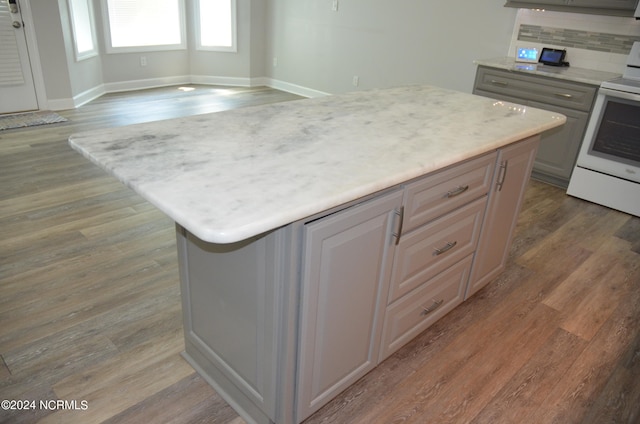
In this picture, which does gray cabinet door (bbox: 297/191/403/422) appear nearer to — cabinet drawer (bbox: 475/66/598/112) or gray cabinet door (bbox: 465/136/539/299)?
gray cabinet door (bbox: 465/136/539/299)

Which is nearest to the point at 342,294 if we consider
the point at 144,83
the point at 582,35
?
the point at 582,35

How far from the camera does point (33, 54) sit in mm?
4945

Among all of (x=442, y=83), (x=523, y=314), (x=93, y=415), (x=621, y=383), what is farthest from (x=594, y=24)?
(x=93, y=415)

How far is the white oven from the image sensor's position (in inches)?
133

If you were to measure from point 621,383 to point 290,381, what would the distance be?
4.76ft

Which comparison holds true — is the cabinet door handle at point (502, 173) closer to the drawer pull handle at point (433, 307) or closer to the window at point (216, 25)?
the drawer pull handle at point (433, 307)

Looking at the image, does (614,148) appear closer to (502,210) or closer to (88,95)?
(502,210)

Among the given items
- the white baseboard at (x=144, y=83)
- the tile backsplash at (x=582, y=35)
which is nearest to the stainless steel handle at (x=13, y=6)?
the white baseboard at (x=144, y=83)

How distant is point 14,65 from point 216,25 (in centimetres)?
269

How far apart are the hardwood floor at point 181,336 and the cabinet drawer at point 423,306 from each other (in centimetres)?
12

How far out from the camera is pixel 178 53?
22.0 feet

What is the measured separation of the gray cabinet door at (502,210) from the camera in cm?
212

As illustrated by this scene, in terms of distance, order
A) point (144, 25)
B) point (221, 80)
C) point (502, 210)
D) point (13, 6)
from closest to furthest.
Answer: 1. point (502, 210)
2. point (13, 6)
3. point (144, 25)
4. point (221, 80)

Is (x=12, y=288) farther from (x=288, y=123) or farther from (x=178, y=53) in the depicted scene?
(x=178, y=53)
